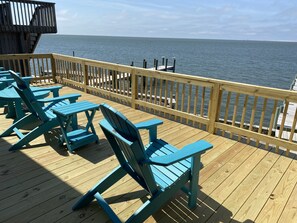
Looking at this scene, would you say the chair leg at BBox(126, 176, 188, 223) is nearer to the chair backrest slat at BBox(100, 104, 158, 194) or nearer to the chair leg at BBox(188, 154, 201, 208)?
the chair backrest slat at BBox(100, 104, 158, 194)

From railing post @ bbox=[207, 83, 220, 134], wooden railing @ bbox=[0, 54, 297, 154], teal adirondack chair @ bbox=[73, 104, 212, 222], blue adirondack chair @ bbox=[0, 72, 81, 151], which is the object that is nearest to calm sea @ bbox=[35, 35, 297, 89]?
wooden railing @ bbox=[0, 54, 297, 154]

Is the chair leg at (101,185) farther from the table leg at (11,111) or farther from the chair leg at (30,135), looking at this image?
the table leg at (11,111)

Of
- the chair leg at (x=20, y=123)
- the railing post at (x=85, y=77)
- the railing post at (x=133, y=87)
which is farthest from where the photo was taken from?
the railing post at (x=85, y=77)

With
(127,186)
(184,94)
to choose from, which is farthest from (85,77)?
(127,186)

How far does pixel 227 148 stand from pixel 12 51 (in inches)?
350

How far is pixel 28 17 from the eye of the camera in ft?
27.1

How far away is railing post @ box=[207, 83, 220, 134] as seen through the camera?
345 centimetres

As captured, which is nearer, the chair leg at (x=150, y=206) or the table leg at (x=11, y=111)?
the chair leg at (x=150, y=206)

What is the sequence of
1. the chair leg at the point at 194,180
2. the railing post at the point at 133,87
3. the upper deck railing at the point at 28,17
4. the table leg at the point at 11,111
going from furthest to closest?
1. the upper deck railing at the point at 28,17
2. the railing post at the point at 133,87
3. the table leg at the point at 11,111
4. the chair leg at the point at 194,180

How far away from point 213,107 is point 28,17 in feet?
Answer: 26.2

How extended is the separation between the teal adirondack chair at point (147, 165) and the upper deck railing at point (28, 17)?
8.32 m

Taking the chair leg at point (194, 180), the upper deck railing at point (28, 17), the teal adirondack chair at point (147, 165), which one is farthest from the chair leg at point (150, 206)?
the upper deck railing at point (28, 17)

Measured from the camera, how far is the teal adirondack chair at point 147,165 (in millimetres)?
1447

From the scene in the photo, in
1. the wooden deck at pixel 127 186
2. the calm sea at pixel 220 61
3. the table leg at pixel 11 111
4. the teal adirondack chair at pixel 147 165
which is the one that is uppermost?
the teal adirondack chair at pixel 147 165
